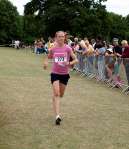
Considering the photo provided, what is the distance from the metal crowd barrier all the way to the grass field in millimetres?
834

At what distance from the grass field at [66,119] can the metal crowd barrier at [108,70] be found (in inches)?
32.8

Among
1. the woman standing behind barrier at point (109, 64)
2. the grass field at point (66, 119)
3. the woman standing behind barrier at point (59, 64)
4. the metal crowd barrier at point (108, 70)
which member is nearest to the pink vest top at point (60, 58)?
the woman standing behind barrier at point (59, 64)

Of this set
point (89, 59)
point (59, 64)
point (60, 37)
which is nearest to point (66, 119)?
point (59, 64)

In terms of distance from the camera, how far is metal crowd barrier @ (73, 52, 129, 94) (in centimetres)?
1938

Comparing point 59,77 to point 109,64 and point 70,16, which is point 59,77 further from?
point 70,16

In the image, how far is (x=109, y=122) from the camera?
11.8 meters

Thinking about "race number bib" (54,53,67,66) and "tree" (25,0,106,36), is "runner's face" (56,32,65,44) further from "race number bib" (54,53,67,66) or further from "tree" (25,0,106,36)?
"tree" (25,0,106,36)

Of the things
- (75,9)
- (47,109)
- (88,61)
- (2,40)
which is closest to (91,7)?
(75,9)

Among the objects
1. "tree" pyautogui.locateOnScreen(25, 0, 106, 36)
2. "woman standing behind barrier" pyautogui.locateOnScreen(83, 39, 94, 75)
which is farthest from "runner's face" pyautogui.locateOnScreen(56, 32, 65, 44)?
"tree" pyautogui.locateOnScreen(25, 0, 106, 36)

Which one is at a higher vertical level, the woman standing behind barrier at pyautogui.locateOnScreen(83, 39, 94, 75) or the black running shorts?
the black running shorts

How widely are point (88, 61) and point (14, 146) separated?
16691 mm

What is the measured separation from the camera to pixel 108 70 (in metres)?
21.3

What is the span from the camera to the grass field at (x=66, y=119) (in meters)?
9.40

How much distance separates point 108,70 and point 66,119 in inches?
376
